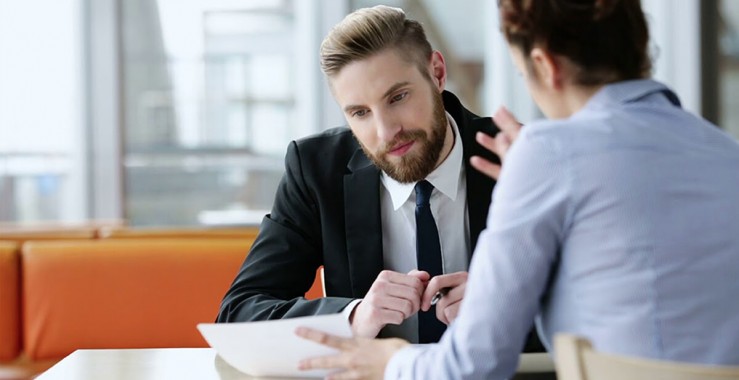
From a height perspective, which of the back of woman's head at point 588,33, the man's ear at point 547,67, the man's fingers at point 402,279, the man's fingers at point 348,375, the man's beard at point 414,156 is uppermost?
the back of woman's head at point 588,33

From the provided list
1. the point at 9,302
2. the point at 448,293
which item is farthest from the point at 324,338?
the point at 9,302

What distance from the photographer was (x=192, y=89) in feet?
16.3

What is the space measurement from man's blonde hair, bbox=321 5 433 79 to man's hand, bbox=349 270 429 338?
54 cm

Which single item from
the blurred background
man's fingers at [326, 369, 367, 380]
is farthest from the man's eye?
the blurred background

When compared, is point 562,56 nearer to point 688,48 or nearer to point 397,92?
point 397,92

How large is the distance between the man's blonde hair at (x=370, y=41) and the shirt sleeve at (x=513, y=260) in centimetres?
90

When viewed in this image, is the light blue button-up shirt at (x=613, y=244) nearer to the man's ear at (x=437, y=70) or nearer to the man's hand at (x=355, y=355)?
the man's hand at (x=355, y=355)

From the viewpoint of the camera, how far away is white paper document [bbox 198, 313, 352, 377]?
4.71 feet

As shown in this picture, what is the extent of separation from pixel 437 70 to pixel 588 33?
986mm

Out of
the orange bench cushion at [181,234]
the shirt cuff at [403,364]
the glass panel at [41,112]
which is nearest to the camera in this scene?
the shirt cuff at [403,364]

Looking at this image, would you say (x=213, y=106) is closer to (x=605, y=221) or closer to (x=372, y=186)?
(x=372, y=186)

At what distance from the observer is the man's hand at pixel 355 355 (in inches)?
54.1

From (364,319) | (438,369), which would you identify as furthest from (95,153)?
(438,369)

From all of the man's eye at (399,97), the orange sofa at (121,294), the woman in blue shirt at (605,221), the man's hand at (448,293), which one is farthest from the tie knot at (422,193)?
the orange sofa at (121,294)
